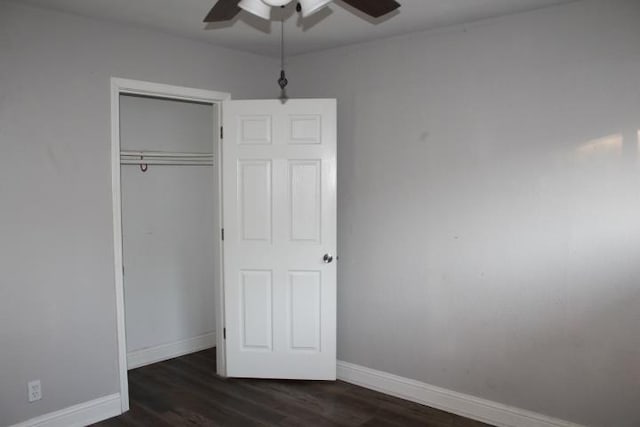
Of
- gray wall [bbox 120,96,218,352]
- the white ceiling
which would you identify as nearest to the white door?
gray wall [bbox 120,96,218,352]

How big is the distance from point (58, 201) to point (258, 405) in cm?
183

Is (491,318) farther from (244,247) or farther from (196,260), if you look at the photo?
(196,260)

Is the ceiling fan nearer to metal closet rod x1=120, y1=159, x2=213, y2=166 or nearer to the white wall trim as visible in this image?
metal closet rod x1=120, y1=159, x2=213, y2=166

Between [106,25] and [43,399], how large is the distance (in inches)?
90.1

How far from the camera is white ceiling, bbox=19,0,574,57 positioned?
273 centimetres

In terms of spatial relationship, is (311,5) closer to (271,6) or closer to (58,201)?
(271,6)

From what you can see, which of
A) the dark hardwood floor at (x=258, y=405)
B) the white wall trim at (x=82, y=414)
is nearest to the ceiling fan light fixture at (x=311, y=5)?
the dark hardwood floor at (x=258, y=405)

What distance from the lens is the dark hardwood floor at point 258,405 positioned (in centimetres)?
309

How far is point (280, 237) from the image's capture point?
3.62 m

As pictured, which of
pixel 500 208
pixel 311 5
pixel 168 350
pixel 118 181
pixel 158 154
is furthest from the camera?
pixel 168 350

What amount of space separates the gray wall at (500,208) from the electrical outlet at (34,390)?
2054 millimetres

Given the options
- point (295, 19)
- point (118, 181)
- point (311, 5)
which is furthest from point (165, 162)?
point (311, 5)

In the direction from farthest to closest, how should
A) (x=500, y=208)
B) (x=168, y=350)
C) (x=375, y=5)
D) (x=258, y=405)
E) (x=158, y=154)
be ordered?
(x=168, y=350) → (x=158, y=154) → (x=258, y=405) → (x=500, y=208) → (x=375, y=5)

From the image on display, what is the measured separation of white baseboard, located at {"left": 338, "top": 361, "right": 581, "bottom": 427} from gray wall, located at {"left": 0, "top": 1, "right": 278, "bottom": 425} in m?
1.73
